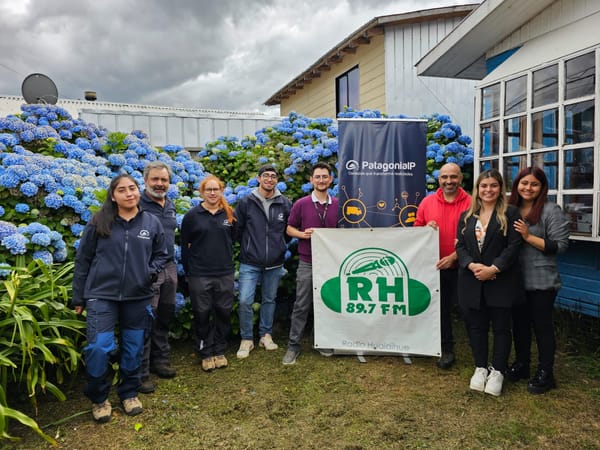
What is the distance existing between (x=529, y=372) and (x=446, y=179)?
1.62m

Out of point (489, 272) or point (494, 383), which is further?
point (494, 383)

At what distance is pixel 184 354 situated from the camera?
390 cm

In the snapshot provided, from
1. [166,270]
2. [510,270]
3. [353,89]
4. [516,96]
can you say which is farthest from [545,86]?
[353,89]

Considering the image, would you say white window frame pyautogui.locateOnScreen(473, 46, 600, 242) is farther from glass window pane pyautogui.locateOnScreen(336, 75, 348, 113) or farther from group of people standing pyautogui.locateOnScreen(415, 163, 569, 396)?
glass window pane pyautogui.locateOnScreen(336, 75, 348, 113)

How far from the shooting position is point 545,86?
12.6ft

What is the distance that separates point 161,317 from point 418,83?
8134mm

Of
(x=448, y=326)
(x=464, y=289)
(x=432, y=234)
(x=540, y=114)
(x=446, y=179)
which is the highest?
(x=540, y=114)

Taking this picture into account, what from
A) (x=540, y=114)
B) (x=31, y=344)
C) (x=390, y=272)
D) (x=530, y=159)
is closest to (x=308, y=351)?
(x=390, y=272)

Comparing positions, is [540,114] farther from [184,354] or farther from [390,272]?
[184,354]

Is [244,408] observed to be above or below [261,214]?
below

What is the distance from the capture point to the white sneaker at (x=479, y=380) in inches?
120

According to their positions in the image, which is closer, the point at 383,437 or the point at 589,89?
the point at 383,437

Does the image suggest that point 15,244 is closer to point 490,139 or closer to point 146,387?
point 146,387

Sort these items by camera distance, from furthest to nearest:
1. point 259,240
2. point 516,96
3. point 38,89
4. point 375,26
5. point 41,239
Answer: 1. point 375,26
2. point 38,89
3. point 516,96
4. point 259,240
5. point 41,239
